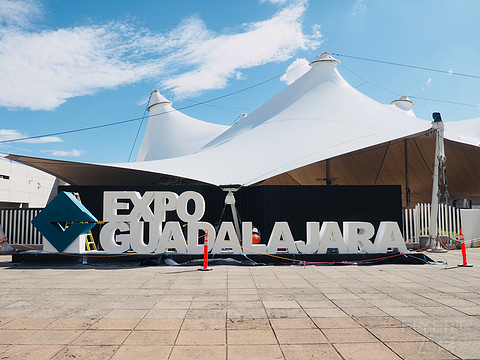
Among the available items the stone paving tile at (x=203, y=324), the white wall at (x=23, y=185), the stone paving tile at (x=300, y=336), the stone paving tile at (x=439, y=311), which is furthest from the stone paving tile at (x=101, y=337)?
the white wall at (x=23, y=185)

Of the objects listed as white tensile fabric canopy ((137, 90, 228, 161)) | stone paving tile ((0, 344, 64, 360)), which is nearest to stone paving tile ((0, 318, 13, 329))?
stone paving tile ((0, 344, 64, 360))

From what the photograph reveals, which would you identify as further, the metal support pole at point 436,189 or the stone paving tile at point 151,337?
the metal support pole at point 436,189

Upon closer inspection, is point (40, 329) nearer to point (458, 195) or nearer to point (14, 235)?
point (14, 235)

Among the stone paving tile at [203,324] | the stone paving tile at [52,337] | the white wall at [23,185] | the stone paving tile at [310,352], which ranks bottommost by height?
the stone paving tile at [310,352]

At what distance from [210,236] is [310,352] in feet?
23.3

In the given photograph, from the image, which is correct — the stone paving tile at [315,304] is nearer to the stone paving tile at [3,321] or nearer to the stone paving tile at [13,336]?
the stone paving tile at [13,336]

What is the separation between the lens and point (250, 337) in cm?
423

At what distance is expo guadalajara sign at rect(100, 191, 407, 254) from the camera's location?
10688 millimetres

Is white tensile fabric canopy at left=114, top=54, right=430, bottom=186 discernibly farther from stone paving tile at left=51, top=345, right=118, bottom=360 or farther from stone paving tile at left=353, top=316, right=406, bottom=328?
stone paving tile at left=51, top=345, right=118, bottom=360

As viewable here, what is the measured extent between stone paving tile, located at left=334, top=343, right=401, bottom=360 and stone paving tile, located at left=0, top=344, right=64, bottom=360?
276cm

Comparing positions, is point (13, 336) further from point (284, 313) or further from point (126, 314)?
point (284, 313)

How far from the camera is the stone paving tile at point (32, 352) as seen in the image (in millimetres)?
3654

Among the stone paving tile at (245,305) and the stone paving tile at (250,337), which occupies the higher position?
the stone paving tile at (250,337)

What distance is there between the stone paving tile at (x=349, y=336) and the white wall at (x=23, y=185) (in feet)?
131
